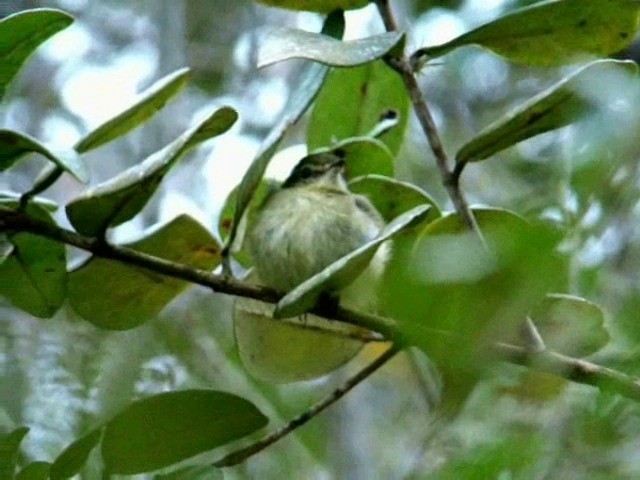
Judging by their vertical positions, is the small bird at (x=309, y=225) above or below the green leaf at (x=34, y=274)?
below

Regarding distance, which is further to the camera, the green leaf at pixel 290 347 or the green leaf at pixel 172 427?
the green leaf at pixel 290 347

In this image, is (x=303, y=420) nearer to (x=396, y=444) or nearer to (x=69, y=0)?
(x=396, y=444)

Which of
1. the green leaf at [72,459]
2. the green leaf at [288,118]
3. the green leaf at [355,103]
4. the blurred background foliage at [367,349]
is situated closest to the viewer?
the blurred background foliage at [367,349]

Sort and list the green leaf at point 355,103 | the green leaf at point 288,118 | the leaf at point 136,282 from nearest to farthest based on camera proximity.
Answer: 1. the green leaf at point 288,118
2. the leaf at point 136,282
3. the green leaf at point 355,103

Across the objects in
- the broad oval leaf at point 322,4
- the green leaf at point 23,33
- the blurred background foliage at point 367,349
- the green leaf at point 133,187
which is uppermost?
the green leaf at point 23,33

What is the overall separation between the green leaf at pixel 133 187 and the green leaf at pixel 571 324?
0.27 metres

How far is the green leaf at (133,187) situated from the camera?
888mm

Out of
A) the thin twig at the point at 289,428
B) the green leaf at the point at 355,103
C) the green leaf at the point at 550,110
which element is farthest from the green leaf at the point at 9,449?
the green leaf at the point at 355,103

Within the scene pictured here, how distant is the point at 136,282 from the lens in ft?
3.49

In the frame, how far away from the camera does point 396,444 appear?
2654 millimetres

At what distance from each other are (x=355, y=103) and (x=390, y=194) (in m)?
0.13

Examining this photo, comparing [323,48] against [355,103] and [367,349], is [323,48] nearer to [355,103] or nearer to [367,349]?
[355,103]

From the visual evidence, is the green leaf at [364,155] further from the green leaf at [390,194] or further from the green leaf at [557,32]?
Answer: the green leaf at [557,32]

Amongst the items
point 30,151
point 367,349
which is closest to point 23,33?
point 30,151
